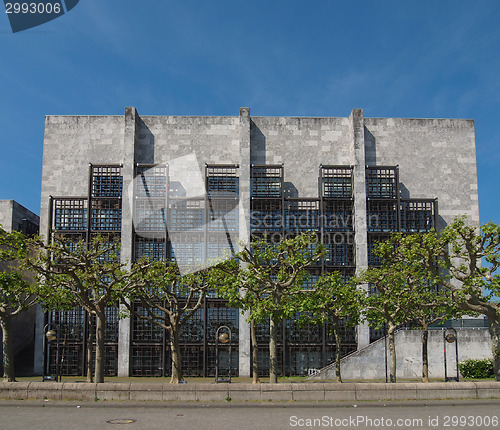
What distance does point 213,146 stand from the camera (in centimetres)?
4288

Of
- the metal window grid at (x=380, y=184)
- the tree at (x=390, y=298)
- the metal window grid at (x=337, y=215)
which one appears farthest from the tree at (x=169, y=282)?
the metal window grid at (x=380, y=184)

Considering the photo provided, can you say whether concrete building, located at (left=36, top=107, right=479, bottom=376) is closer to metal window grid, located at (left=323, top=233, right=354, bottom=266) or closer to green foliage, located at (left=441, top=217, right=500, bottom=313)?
metal window grid, located at (left=323, top=233, right=354, bottom=266)

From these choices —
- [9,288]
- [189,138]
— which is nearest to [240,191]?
[189,138]

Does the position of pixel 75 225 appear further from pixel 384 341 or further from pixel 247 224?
pixel 384 341

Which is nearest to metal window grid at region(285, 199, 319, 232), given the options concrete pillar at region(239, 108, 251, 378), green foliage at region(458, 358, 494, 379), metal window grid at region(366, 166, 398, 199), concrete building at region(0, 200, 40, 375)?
concrete pillar at region(239, 108, 251, 378)

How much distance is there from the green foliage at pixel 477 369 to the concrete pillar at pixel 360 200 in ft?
21.6

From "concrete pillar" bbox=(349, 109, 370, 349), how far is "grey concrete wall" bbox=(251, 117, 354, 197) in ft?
4.41

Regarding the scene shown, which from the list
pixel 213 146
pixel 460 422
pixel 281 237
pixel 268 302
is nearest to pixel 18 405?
pixel 268 302

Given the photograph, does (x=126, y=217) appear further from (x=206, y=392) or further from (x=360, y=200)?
(x=206, y=392)

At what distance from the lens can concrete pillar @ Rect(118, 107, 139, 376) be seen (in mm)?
38062

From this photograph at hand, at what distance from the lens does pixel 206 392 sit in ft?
68.0

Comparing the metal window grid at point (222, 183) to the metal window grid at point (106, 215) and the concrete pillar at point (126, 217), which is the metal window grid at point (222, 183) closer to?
the concrete pillar at point (126, 217)

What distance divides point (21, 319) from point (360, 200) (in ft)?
95.7

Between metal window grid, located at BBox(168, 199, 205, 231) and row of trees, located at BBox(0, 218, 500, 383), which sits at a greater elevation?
metal window grid, located at BBox(168, 199, 205, 231)
